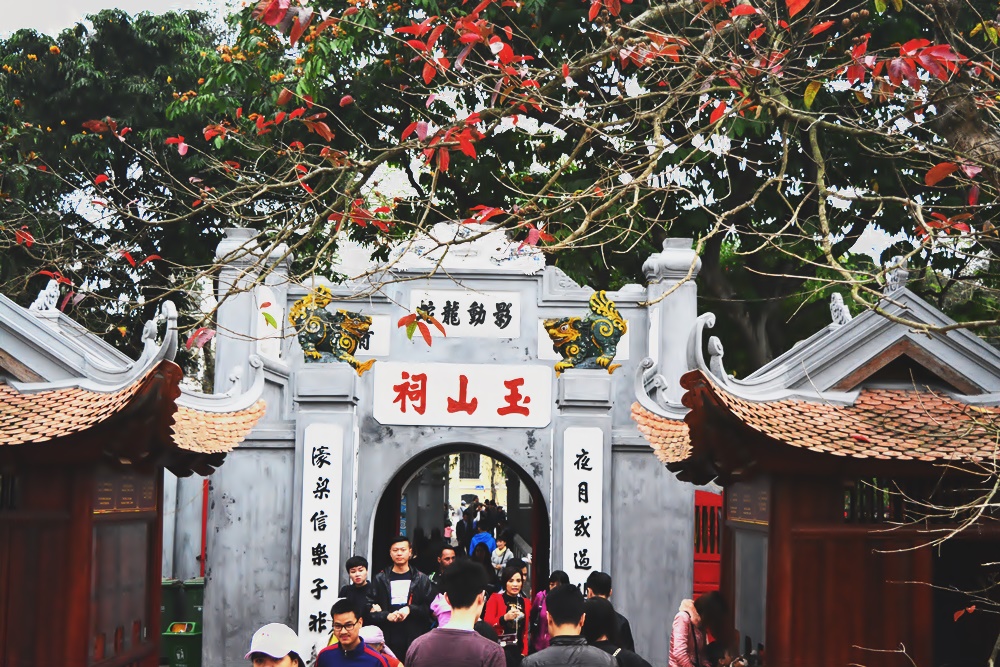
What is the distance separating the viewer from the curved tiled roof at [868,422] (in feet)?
24.6

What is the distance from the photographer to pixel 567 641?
516cm

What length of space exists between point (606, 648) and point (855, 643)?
8.95 feet

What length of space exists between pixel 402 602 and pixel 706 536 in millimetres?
4946

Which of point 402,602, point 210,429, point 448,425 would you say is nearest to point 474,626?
point 402,602

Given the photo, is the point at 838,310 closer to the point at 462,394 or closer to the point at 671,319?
the point at 671,319

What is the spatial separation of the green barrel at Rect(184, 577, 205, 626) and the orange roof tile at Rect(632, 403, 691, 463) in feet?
18.1

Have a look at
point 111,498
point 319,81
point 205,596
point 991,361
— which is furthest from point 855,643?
point 319,81

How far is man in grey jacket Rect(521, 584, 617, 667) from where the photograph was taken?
5098 millimetres

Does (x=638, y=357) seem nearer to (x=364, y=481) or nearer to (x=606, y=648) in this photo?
(x=364, y=481)

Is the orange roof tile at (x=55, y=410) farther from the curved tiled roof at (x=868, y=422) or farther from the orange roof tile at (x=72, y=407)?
the curved tiled roof at (x=868, y=422)

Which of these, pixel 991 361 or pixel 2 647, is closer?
pixel 2 647

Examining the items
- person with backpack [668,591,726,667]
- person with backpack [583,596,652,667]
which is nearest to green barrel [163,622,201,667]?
person with backpack [668,591,726,667]

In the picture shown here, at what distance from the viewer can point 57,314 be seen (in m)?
11.7

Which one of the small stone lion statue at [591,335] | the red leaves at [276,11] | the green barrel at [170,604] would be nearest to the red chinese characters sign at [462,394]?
the small stone lion statue at [591,335]
